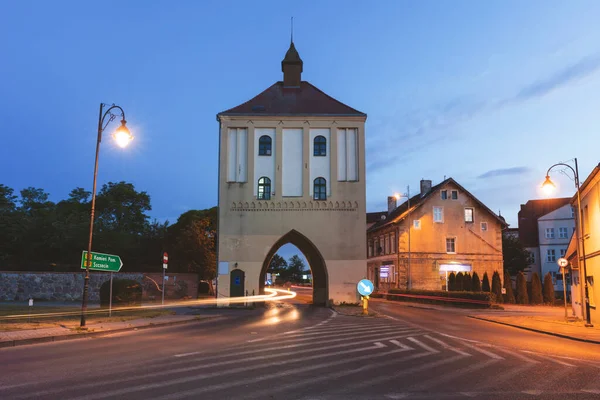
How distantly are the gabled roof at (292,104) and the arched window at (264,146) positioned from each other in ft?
6.11

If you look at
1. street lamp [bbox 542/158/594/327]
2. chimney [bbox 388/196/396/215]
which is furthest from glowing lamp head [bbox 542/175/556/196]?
chimney [bbox 388/196/396/215]

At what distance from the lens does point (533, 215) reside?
7312 cm

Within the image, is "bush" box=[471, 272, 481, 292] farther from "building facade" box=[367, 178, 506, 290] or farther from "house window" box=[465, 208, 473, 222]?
"house window" box=[465, 208, 473, 222]

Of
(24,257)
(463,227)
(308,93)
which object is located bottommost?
(24,257)

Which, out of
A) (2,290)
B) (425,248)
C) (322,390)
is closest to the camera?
(322,390)

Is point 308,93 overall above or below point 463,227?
above

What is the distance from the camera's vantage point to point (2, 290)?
1351 inches

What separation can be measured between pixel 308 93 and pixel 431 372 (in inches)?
1318

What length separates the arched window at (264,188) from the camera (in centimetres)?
3675

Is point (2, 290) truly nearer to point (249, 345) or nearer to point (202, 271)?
point (202, 271)

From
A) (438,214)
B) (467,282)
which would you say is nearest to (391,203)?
(438,214)

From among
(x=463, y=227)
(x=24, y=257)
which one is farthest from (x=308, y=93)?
(x=24, y=257)

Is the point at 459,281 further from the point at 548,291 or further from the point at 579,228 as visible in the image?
the point at 579,228

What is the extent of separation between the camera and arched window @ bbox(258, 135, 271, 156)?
3728 centimetres
